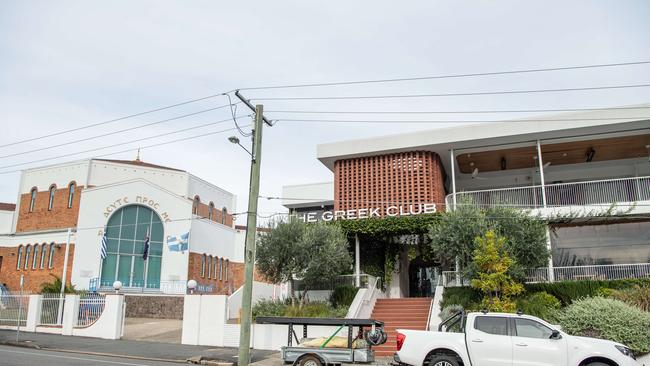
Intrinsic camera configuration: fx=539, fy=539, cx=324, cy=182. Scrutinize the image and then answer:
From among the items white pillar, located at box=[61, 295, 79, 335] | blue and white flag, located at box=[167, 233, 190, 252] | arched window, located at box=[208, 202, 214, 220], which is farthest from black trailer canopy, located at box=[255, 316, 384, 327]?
arched window, located at box=[208, 202, 214, 220]

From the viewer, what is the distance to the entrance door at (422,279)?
26.2m

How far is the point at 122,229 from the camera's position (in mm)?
33125

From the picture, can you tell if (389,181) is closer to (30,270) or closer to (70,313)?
(70,313)

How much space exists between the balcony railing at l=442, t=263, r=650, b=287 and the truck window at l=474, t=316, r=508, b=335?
8804 millimetres

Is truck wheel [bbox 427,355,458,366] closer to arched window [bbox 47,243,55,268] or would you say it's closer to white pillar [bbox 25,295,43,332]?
white pillar [bbox 25,295,43,332]

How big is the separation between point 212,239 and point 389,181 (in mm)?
16964

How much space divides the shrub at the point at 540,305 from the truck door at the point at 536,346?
6586 mm

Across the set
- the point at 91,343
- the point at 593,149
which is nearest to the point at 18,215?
the point at 91,343

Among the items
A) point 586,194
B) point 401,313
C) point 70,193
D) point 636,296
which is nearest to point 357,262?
point 401,313

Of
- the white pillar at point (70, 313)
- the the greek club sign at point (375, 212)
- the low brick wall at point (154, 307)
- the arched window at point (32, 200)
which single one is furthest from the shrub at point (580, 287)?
the arched window at point (32, 200)

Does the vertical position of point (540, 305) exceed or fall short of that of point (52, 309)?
it exceeds it

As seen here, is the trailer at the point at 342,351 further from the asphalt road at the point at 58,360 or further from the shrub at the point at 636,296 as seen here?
the shrub at the point at 636,296

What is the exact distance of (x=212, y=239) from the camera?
37062 millimetres

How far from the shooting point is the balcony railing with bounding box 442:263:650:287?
19781 millimetres
